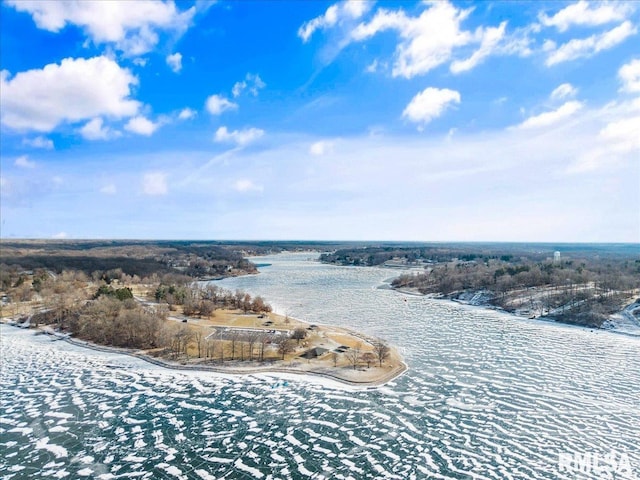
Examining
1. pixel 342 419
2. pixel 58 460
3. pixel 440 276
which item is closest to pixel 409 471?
pixel 342 419

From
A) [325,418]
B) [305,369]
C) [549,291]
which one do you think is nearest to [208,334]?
[305,369]

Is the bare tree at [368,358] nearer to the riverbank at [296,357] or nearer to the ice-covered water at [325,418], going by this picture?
the riverbank at [296,357]

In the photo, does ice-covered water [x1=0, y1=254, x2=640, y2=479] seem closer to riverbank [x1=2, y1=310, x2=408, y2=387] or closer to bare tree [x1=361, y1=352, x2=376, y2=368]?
riverbank [x1=2, y1=310, x2=408, y2=387]

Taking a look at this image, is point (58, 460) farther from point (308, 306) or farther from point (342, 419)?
point (308, 306)

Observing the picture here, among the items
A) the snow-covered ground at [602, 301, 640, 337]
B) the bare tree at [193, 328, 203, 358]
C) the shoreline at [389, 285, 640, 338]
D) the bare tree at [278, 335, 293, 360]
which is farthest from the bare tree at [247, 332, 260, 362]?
the snow-covered ground at [602, 301, 640, 337]

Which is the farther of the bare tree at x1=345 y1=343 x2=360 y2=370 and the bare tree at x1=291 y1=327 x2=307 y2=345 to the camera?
the bare tree at x1=291 y1=327 x2=307 y2=345

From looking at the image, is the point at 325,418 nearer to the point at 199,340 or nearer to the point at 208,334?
the point at 199,340

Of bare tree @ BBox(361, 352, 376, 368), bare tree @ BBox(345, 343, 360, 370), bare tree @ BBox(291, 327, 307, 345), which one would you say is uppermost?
bare tree @ BBox(291, 327, 307, 345)

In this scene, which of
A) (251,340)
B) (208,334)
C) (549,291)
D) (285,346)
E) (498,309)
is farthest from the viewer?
(549,291)

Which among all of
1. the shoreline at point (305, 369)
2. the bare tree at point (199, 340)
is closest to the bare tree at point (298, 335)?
the shoreline at point (305, 369)
